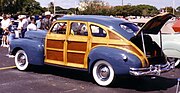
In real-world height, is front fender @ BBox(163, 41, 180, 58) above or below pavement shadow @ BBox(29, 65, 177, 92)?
above

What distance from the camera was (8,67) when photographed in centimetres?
1030

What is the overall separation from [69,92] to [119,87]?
4.01ft

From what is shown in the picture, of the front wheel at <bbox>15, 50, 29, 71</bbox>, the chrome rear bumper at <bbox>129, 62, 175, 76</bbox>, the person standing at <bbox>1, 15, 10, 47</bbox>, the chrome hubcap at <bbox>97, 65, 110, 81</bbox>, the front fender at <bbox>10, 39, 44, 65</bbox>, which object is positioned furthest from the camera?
the person standing at <bbox>1, 15, 10, 47</bbox>

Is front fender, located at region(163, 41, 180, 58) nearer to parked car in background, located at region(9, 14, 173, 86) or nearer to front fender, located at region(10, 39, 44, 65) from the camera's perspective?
parked car in background, located at region(9, 14, 173, 86)

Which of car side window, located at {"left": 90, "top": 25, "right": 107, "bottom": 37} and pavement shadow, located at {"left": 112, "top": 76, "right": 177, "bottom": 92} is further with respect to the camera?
car side window, located at {"left": 90, "top": 25, "right": 107, "bottom": 37}

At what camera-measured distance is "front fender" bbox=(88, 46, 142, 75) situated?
7.53 metres

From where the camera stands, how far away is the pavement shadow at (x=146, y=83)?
7.96 metres

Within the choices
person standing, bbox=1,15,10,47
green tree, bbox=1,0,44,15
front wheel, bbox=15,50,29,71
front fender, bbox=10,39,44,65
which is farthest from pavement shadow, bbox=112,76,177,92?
green tree, bbox=1,0,44,15

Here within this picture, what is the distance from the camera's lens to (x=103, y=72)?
8039 millimetres

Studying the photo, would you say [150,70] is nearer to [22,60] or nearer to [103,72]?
[103,72]

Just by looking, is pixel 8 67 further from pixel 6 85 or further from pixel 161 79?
pixel 161 79

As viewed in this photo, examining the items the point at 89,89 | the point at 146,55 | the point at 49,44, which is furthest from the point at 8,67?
the point at 146,55

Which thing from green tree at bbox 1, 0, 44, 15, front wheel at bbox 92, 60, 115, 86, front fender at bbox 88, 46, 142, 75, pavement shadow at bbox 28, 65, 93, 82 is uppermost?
green tree at bbox 1, 0, 44, 15

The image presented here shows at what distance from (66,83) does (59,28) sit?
5.07 ft
